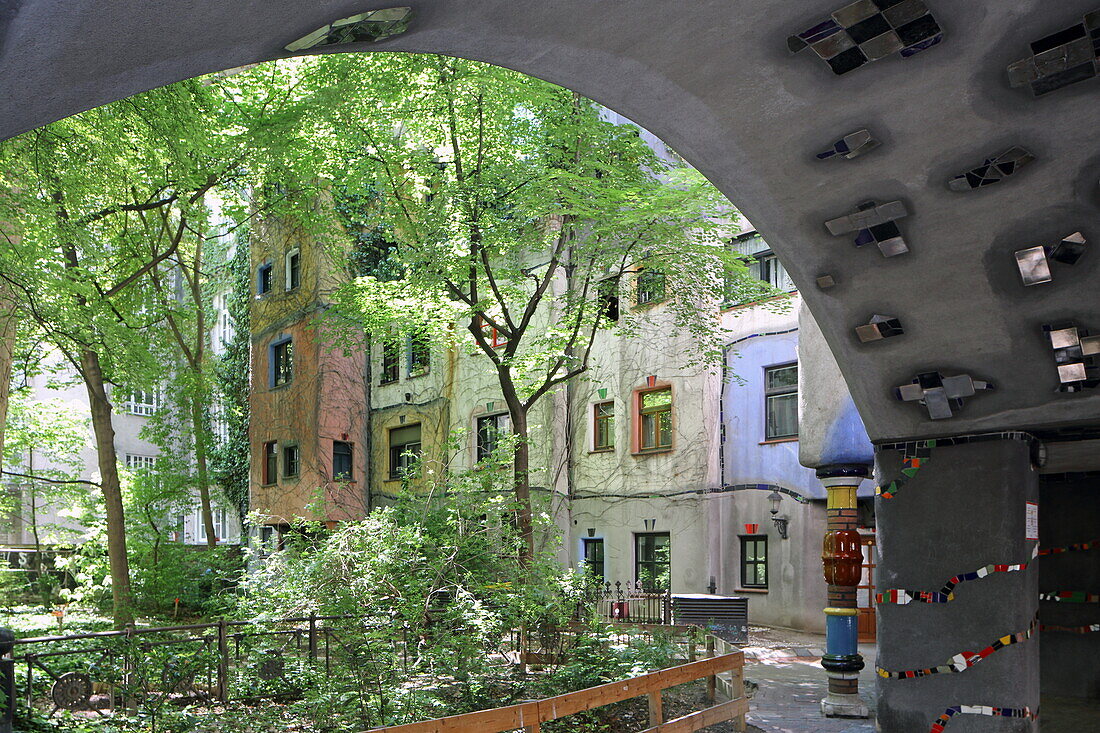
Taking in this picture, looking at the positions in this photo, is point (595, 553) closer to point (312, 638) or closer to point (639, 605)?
point (639, 605)

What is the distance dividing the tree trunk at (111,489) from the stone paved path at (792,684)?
10.2 meters

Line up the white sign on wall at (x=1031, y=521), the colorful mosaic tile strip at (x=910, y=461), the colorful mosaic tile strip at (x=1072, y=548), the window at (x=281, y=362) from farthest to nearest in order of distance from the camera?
the window at (x=281, y=362), the colorful mosaic tile strip at (x=1072, y=548), the colorful mosaic tile strip at (x=910, y=461), the white sign on wall at (x=1031, y=521)

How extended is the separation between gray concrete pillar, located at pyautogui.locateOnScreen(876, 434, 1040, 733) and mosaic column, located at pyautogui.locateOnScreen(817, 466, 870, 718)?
6.67ft

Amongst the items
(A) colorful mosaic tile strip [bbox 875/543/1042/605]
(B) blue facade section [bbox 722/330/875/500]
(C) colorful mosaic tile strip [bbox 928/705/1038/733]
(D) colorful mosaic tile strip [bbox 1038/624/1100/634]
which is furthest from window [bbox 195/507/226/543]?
(C) colorful mosaic tile strip [bbox 928/705/1038/733]

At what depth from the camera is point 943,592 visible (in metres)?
7.63

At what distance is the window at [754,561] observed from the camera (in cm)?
2114

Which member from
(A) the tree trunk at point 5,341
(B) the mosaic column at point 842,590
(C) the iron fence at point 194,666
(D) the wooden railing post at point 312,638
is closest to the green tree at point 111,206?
(A) the tree trunk at point 5,341

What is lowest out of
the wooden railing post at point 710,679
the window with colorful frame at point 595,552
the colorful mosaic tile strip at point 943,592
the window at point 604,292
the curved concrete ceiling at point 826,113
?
the window with colorful frame at point 595,552

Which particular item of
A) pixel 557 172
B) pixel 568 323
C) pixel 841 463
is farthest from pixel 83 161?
pixel 841 463

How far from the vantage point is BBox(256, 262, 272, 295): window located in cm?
3109

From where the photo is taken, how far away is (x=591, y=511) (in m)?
24.5

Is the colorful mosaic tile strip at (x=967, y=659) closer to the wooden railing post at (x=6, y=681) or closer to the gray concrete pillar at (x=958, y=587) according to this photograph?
the gray concrete pillar at (x=958, y=587)

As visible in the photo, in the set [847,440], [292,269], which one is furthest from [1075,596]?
[292,269]

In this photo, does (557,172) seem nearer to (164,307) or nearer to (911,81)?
(164,307)
